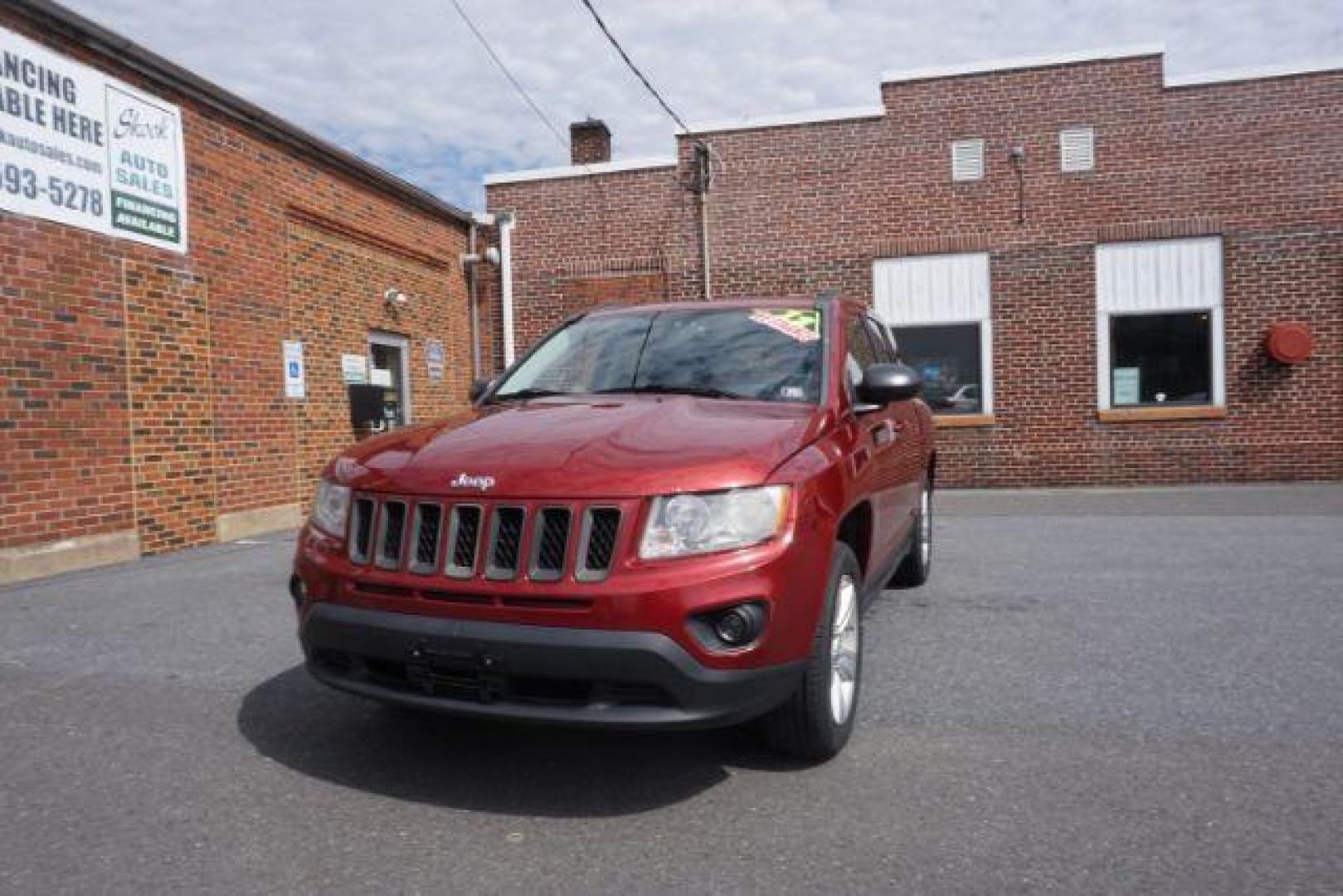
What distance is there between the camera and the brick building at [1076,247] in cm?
1177

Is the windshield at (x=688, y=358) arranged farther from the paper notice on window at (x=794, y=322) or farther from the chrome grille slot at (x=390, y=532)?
the chrome grille slot at (x=390, y=532)

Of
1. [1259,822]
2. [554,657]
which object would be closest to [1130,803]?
[1259,822]

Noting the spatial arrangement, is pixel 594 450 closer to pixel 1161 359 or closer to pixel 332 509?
pixel 332 509

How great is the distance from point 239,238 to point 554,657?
26.4 ft

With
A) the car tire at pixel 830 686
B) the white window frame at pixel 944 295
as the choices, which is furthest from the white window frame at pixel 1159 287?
the car tire at pixel 830 686

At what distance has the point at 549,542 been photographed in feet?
8.71

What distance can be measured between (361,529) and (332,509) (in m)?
0.24

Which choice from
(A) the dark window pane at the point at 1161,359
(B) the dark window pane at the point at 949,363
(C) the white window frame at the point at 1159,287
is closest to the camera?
(C) the white window frame at the point at 1159,287

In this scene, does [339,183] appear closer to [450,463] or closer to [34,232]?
[34,232]

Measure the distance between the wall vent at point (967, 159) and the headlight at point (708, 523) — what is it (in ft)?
36.4

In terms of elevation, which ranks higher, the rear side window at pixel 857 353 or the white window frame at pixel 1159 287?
the white window frame at pixel 1159 287

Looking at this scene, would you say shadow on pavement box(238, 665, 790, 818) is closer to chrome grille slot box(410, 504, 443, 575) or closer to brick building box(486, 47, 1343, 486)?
chrome grille slot box(410, 504, 443, 575)

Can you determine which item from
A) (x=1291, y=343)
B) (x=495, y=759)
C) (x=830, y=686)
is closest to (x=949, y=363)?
(x=1291, y=343)

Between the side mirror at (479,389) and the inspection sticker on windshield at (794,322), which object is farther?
the side mirror at (479,389)
